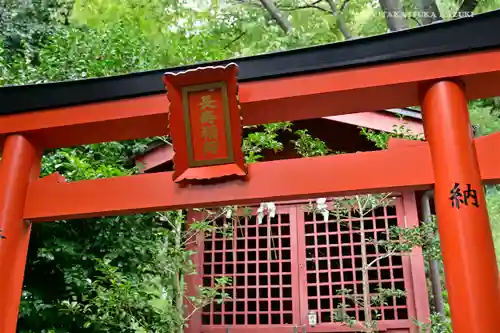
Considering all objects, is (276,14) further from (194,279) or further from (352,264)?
(194,279)

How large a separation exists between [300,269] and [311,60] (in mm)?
3916

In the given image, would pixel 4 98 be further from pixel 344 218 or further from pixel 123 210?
Result: pixel 344 218

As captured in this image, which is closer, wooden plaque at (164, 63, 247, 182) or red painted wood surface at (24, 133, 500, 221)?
red painted wood surface at (24, 133, 500, 221)

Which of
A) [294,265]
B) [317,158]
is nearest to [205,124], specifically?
[317,158]

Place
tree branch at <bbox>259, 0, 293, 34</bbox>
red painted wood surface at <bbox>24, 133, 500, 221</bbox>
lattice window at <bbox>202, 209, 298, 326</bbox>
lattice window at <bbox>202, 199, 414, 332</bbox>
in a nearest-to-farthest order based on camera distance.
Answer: red painted wood surface at <bbox>24, 133, 500, 221</bbox>
lattice window at <bbox>202, 199, 414, 332</bbox>
lattice window at <bbox>202, 209, 298, 326</bbox>
tree branch at <bbox>259, 0, 293, 34</bbox>

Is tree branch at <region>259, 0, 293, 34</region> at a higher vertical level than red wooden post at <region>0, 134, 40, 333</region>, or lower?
higher

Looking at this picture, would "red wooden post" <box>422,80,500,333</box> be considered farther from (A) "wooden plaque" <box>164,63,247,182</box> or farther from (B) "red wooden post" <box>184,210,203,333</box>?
(B) "red wooden post" <box>184,210,203,333</box>

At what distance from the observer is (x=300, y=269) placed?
671 cm

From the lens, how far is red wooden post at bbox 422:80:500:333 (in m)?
2.75

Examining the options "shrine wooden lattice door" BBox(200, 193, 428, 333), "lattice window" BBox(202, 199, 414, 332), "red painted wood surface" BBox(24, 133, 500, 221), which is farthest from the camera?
"lattice window" BBox(202, 199, 414, 332)

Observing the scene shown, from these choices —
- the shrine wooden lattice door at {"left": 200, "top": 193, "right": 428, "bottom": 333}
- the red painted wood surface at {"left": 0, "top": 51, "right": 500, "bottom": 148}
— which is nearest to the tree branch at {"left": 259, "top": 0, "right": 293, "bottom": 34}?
the shrine wooden lattice door at {"left": 200, "top": 193, "right": 428, "bottom": 333}

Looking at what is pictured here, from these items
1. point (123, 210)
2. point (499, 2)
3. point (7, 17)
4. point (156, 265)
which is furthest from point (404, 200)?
point (7, 17)

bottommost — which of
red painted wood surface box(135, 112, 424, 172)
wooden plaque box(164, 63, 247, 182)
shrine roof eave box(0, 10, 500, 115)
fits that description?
wooden plaque box(164, 63, 247, 182)

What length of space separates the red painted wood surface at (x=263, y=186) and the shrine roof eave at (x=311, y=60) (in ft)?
2.08
